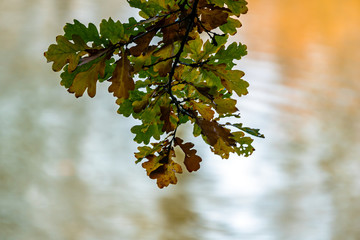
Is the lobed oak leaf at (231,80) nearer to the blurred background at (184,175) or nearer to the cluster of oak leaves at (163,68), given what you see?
the cluster of oak leaves at (163,68)

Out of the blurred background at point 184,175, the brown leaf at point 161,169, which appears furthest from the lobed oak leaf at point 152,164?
the blurred background at point 184,175

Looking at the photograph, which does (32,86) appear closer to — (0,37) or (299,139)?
(0,37)

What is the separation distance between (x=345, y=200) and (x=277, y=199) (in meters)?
0.29

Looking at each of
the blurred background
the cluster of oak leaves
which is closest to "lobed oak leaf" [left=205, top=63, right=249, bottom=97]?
the cluster of oak leaves

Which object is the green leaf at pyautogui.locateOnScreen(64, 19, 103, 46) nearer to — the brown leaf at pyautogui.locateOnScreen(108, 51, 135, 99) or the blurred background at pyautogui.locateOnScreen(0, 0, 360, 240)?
the brown leaf at pyautogui.locateOnScreen(108, 51, 135, 99)

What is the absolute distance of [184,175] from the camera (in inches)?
87.7

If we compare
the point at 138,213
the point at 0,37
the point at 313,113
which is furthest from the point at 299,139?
the point at 0,37

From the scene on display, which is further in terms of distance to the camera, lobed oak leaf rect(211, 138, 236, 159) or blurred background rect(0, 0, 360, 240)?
blurred background rect(0, 0, 360, 240)

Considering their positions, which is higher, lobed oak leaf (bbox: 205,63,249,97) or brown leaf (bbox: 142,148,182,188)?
lobed oak leaf (bbox: 205,63,249,97)

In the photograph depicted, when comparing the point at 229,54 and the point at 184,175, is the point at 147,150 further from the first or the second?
the point at 184,175

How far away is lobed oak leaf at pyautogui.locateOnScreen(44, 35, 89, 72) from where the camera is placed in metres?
0.21

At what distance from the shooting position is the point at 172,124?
25 centimetres

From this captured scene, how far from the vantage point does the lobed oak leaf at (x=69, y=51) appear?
0.21 metres

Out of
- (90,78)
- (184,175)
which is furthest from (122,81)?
(184,175)
